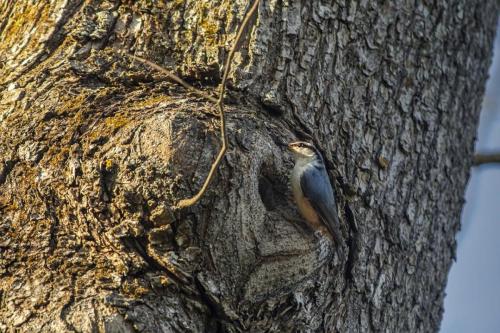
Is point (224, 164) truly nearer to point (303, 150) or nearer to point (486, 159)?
point (303, 150)

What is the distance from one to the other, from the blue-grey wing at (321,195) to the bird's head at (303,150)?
0.05 metres

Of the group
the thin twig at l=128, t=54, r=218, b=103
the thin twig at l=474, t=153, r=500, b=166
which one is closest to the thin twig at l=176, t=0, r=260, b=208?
the thin twig at l=128, t=54, r=218, b=103

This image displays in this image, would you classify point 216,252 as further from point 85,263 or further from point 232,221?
point 85,263

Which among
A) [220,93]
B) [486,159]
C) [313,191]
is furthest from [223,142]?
[486,159]

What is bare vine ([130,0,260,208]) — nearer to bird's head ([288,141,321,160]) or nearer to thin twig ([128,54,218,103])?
thin twig ([128,54,218,103])

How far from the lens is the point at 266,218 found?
2.26m

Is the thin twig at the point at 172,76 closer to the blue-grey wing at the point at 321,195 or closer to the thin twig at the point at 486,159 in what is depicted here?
the blue-grey wing at the point at 321,195

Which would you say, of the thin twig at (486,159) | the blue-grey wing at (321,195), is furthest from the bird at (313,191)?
the thin twig at (486,159)

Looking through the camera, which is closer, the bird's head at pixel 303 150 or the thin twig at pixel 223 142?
the thin twig at pixel 223 142

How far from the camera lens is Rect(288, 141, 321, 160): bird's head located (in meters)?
2.38

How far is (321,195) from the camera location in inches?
98.6

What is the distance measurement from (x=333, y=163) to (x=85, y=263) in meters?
0.85

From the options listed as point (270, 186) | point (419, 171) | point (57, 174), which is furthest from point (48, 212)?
point (419, 171)

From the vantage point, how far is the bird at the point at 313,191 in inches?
92.4
